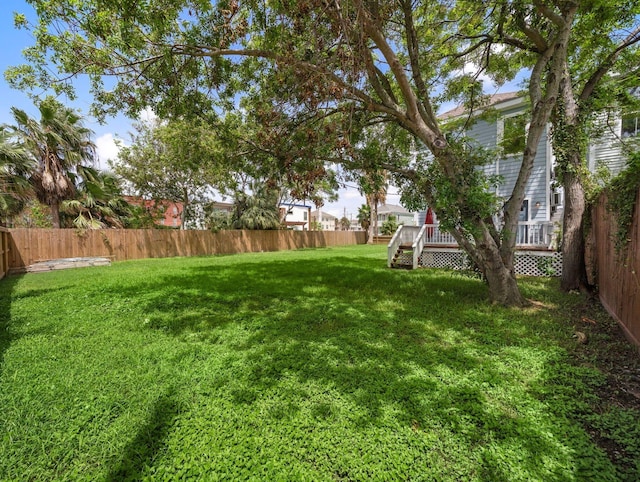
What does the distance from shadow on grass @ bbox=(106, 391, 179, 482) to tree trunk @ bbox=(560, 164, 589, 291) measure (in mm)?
7380

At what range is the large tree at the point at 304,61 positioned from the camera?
165 inches

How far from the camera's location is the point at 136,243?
48.9 feet

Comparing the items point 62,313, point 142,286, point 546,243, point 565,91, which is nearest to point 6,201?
point 142,286

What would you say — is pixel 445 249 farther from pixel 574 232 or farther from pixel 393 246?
pixel 574 232

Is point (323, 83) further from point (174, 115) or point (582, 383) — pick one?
point (582, 383)

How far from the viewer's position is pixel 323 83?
450 cm

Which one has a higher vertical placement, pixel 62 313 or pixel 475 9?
pixel 475 9

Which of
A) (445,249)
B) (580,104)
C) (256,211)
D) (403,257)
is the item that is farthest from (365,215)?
(580,104)

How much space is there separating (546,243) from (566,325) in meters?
5.46

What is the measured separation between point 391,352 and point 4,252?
12.6 metres

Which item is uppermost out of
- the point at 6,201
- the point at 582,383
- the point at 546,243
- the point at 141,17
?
the point at 141,17

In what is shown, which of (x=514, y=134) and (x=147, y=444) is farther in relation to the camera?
(x=514, y=134)

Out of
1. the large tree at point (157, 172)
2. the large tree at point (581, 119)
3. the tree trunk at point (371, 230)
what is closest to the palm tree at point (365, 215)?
the tree trunk at point (371, 230)

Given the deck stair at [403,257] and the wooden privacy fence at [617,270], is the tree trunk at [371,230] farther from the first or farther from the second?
the wooden privacy fence at [617,270]
